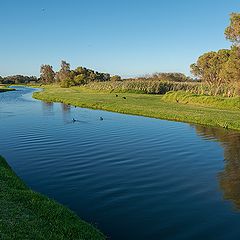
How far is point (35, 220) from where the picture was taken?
11531 mm

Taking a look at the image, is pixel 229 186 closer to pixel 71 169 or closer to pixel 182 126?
pixel 71 169

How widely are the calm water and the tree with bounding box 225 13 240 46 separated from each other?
888 inches

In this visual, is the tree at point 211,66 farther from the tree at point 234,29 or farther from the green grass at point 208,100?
the tree at point 234,29

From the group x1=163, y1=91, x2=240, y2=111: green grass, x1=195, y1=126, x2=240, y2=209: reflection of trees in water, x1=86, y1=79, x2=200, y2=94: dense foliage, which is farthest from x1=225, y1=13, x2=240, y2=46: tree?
x1=86, y1=79, x2=200, y2=94: dense foliage

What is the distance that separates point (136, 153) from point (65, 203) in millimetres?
10846

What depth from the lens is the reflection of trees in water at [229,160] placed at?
1694cm

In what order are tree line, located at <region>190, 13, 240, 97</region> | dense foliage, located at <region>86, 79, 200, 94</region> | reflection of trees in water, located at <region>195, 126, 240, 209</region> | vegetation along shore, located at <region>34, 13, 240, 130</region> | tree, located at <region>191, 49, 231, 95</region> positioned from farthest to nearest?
dense foliage, located at <region>86, 79, 200, 94</region>, tree, located at <region>191, 49, 231, 95</region>, tree line, located at <region>190, 13, 240, 97</region>, vegetation along shore, located at <region>34, 13, 240, 130</region>, reflection of trees in water, located at <region>195, 126, 240, 209</region>

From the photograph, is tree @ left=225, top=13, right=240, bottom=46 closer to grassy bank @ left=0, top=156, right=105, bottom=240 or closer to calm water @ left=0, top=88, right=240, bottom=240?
calm water @ left=0, top=88, right=240, bottom=240

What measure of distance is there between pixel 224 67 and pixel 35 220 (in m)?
51.9

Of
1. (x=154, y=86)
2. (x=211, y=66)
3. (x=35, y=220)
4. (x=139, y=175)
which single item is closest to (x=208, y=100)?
(x=211, y=66)

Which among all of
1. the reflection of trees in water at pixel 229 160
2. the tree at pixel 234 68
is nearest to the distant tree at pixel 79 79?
the tree at pixel 234 68

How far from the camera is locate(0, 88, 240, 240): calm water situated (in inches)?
524

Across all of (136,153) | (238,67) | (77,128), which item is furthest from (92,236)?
(238,67)

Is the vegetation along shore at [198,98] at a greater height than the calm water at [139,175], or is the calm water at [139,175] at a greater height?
the vegetation along shore at [198,98]
